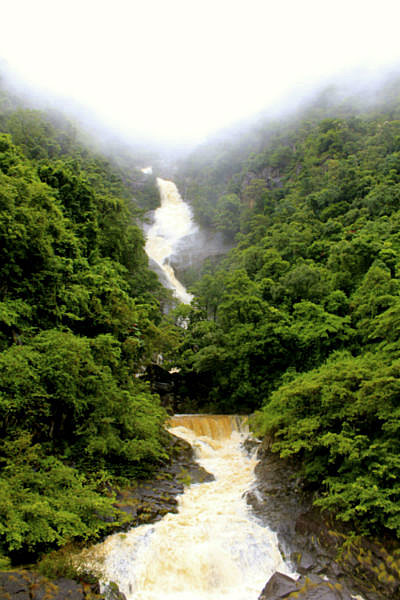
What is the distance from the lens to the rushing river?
8.62 meters

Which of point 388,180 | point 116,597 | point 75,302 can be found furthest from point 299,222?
point 116,597

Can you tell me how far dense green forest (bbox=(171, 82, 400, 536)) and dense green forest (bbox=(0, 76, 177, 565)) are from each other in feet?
16.9

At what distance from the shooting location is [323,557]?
30.0ft

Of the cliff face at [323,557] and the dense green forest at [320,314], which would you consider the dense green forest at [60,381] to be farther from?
the dense green forest at [320,314]

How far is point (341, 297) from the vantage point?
68.9 feet

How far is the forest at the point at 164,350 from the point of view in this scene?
29.8ft

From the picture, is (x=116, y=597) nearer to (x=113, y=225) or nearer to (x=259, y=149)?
(x=113, y=225)

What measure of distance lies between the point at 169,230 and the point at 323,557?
48.3m

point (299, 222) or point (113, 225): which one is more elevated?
point (299, 222)

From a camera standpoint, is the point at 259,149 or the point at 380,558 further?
the point at 259,149

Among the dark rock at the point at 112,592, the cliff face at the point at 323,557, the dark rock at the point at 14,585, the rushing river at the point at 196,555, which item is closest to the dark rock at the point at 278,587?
the cliff face at the point at 323,557

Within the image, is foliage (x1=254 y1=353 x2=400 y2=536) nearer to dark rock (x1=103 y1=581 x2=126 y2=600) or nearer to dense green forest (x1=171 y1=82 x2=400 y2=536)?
dense green forest (x1=171 y1=82 x2=400 y2=536)

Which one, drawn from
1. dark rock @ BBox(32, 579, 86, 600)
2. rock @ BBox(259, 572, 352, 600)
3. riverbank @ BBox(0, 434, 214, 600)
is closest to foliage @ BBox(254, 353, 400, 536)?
rock @ BBox(259, 572, 352, 600)

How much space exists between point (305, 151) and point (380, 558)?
4787 cm
